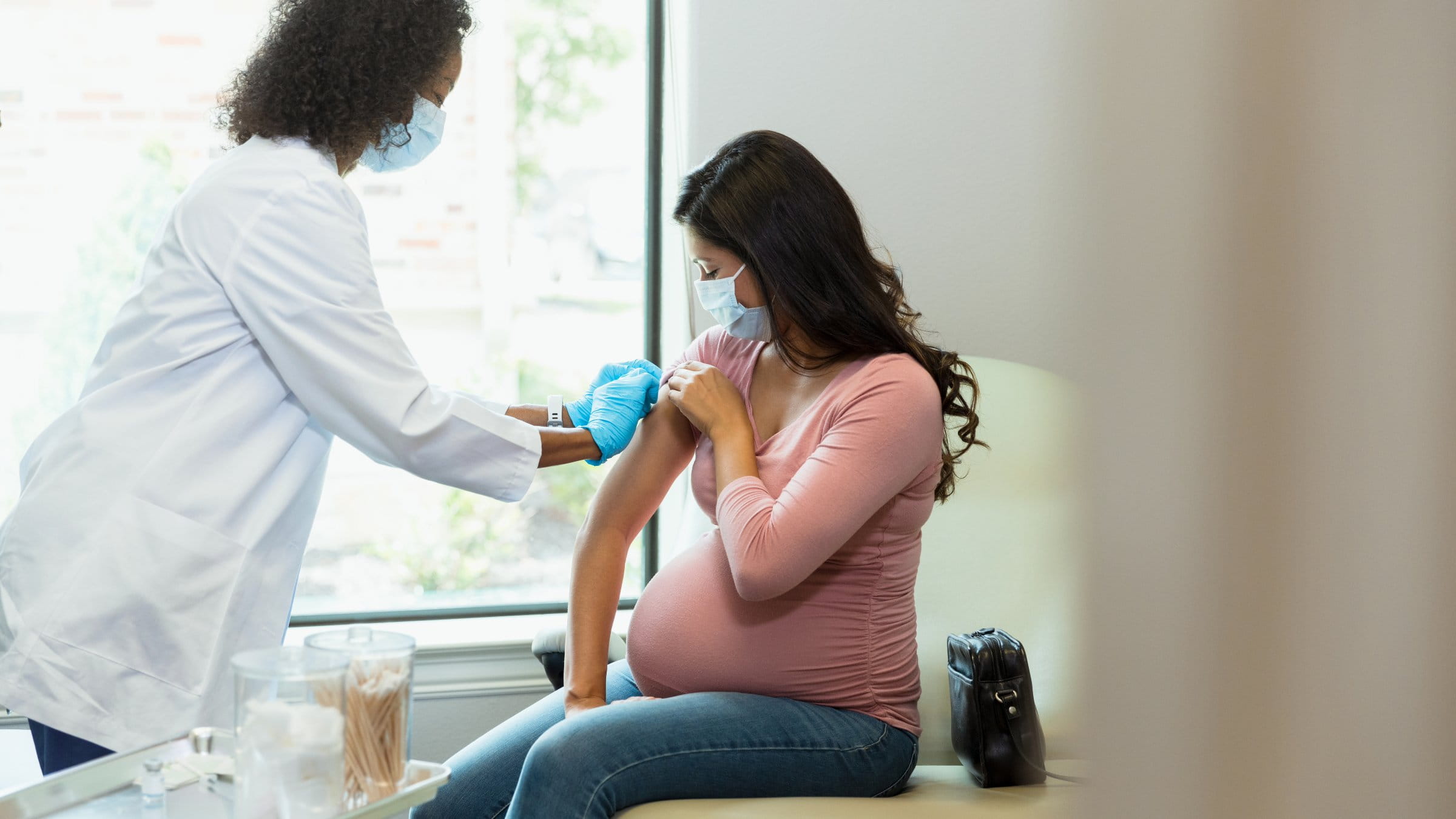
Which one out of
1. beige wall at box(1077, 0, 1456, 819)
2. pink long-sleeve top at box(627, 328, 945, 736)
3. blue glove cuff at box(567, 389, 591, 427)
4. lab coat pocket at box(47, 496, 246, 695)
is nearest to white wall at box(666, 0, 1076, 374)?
blue glove cuff at box(567, 389, 591, 427)

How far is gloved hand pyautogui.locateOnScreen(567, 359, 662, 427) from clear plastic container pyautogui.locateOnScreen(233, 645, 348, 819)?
817mm

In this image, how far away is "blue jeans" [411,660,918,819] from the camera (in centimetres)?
121

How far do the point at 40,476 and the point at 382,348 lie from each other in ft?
1.44

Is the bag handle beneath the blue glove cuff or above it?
beneath

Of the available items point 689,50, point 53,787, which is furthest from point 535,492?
point 53,787

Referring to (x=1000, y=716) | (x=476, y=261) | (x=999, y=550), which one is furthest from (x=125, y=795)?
(x=476, y=261)

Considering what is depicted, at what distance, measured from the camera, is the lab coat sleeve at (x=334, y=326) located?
4.19 ft

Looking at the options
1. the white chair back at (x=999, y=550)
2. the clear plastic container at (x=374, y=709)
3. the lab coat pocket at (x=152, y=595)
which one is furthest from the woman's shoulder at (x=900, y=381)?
the lab coat pocket at (x=152, y=595)

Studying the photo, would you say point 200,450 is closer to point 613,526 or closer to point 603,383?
point 613,526

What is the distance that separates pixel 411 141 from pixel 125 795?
91cm

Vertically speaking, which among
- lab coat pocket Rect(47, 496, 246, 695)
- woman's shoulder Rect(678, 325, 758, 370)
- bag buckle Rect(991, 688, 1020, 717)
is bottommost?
bag buckle Rect(991, 688, 1020, 717)

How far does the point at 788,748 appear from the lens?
4.19 feet

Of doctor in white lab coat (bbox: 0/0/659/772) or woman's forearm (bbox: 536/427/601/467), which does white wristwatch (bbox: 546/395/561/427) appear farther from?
doctor in white lab coat (bbox: 0/0/659/772)

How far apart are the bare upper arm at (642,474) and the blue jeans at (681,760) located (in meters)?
0.34
